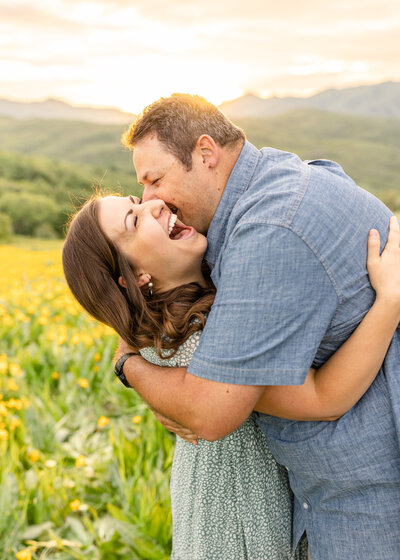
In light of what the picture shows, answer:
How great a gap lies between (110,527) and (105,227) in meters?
1.91

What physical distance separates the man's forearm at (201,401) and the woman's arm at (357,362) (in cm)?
14

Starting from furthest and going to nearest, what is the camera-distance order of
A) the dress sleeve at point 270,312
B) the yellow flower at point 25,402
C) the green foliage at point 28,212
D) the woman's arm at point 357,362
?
the green foliage at point 28,212, the yellow flower at point 25,402, the woman's arm at point 357,362, the dress sleeve at point 270,312

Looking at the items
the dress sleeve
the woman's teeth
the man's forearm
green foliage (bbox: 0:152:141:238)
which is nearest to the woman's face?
the woman's teeth

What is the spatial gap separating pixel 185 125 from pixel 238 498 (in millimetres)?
1489

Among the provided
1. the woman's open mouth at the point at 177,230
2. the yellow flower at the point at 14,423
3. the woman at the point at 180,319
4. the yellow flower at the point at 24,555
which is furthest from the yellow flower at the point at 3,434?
the woman's open mouth at the point at 177,230

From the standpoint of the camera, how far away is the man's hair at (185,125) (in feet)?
6.72

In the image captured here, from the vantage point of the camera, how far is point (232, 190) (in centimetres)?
192

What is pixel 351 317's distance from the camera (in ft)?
5.42

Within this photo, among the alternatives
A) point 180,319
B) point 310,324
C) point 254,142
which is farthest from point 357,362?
point 254,142

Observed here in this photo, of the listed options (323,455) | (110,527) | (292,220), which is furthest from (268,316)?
(110,527)

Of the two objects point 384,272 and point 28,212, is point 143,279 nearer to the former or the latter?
point 384,272

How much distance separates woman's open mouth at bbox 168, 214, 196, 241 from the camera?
2127 mm

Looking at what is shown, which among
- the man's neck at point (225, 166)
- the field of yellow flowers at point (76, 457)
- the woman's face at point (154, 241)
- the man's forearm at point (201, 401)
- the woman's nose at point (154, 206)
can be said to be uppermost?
the man's neck at point (225, 166)

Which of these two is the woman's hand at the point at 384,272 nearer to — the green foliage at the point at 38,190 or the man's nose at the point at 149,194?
the man's nose at the point at 149,194
